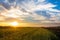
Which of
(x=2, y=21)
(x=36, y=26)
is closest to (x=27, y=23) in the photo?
(x=36, y=26)

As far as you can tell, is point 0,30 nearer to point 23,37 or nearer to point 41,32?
point 23,37

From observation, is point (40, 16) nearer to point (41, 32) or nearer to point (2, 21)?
point (41, 32)

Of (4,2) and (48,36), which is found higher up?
(4,2)

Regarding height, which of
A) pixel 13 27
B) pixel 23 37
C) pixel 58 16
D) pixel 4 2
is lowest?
pixel 23 37

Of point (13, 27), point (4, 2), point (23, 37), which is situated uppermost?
point (4, 2)

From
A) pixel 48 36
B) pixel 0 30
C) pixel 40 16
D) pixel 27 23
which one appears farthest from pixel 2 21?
pixel 48 36

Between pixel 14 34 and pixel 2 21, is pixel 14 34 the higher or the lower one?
the lower one
